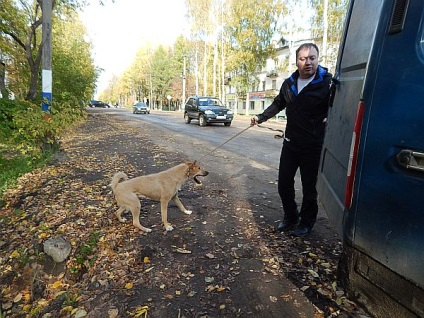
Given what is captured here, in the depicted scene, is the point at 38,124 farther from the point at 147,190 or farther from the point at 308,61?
the point at 308,61

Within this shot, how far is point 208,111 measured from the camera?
64.5ft

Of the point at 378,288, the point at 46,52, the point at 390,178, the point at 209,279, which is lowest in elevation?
the point at 209,279

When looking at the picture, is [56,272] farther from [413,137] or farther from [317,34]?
[317,34]

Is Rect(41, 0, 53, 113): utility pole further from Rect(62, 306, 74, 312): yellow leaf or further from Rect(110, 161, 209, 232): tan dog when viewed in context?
Rect(62, 306, 74, 312): yellow leaf

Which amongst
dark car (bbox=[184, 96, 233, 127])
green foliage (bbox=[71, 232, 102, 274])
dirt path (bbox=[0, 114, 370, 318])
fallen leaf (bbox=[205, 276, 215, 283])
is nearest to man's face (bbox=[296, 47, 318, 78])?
dirt path (bbox=[0, 114, 370, 318])

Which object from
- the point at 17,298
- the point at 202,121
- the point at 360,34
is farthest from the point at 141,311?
the point at 202,121

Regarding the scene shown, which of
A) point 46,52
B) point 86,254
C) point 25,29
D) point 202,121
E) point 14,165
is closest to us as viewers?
point 86,254

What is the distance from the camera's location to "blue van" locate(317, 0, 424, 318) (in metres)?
1.31

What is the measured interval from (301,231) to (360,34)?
244 cm

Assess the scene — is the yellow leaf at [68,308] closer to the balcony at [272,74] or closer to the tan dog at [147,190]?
the tan dog at [147,190]

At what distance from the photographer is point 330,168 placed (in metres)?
2.48

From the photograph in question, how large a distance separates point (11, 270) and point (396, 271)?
4138mm

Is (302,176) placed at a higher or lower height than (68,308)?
higher

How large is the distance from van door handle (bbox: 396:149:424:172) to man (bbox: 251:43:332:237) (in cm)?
193
